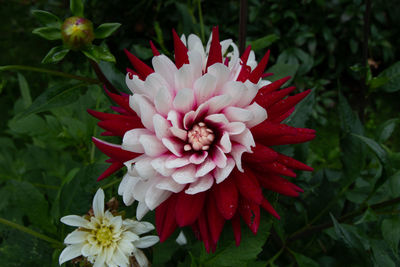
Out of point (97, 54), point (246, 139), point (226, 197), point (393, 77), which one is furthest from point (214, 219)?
point (393, 77)

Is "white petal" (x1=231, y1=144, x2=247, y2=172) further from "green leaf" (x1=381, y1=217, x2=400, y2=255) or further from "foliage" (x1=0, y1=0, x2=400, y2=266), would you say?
"green leaf" (x1=381, y1=217, x2=400, y2=255)

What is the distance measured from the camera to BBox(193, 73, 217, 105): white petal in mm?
651

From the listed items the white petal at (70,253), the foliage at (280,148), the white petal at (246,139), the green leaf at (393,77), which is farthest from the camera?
the green leaf at (393,77)

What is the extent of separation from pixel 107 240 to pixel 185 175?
34 cm

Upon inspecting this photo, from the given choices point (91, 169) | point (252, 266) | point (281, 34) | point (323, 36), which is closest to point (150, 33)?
point (281, 34)

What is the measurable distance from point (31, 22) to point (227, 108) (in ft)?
7.95

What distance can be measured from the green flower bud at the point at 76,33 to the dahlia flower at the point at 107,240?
34 centimetres

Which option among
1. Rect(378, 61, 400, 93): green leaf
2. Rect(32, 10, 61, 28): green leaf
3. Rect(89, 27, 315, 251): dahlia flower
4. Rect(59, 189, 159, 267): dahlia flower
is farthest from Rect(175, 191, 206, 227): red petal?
Rect(378, 61, 400, 93): green leaf

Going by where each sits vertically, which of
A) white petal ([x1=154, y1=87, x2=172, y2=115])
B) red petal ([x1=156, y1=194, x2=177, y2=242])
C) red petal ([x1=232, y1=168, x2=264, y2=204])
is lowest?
red petal ([x1=156, y1=194, x2=177, y2=242])

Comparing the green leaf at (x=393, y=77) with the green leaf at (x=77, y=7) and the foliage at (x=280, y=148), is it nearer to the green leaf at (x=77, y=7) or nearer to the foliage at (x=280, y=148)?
the foliage at (x=280, y=148)

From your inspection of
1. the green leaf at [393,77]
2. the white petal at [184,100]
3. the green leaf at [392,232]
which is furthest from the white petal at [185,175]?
the green leaf at [393,77]

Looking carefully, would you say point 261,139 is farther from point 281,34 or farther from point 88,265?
point 281,34

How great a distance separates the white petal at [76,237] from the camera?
85 centimetres

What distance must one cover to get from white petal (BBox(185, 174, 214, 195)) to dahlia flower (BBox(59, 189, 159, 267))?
9.7 inches
